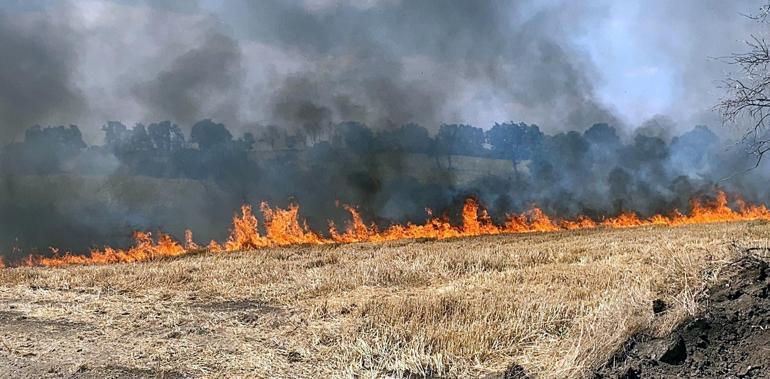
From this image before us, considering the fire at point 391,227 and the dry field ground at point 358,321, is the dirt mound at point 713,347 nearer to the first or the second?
the dry field ground at point 358,321

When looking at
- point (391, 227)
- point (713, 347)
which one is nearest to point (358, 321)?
point (713, 347)

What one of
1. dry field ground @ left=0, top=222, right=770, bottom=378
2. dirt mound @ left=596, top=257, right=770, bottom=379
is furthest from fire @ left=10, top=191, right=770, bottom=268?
dirt mound @ left=596, top=257, right=770, bottom=379

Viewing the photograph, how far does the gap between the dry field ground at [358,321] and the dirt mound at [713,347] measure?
160 mm

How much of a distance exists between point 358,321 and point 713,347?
4.29 meters

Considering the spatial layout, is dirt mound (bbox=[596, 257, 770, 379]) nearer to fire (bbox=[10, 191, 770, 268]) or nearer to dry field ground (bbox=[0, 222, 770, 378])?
dry field ground (bbox=[0, 222, 770, 378])

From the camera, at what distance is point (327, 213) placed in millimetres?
46344

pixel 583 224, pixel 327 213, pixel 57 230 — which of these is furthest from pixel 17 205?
pixel 583 224

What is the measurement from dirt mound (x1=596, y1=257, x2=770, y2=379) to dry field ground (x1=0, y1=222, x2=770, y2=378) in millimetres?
160

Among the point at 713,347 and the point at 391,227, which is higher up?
the point at 391,227

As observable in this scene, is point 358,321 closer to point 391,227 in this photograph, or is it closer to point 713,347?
point 713,347

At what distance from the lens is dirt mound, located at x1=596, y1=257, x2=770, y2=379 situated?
194 inches

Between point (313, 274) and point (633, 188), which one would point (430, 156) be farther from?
point (313, 274)

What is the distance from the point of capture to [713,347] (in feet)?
17.1

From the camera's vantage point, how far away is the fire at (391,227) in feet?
104
